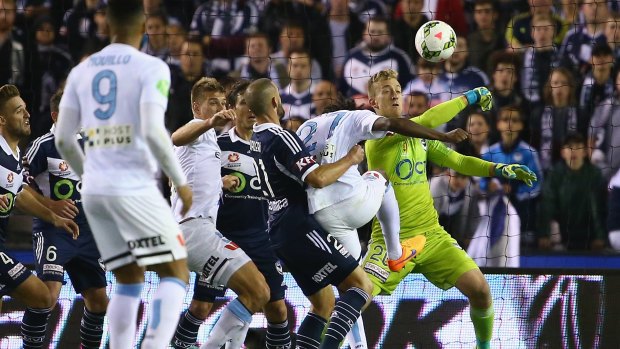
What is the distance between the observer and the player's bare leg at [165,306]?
5750mm

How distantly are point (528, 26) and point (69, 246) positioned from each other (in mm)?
6569

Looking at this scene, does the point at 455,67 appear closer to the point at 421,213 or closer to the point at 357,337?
the point at 421,213

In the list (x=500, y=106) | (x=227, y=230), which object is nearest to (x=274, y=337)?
(x=227, y=230)

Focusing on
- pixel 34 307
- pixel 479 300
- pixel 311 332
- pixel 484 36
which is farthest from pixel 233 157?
pixel 484 36

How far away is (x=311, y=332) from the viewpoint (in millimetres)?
7477

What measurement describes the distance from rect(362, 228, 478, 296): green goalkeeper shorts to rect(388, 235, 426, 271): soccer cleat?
0.22ft

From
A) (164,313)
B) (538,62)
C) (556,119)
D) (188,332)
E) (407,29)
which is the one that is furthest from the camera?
(407,29)

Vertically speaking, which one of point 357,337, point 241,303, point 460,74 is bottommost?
point 357,337

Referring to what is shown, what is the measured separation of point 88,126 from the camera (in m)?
5.75

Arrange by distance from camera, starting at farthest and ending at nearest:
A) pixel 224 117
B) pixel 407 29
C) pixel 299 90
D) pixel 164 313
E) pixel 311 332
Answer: pixel 407 29 → pixel 299 90 → pixel 311 332 → pixel 224 117 → pixel 164 313

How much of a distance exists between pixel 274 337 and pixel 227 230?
0.84 metres

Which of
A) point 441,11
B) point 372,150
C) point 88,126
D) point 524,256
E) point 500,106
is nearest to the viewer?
point 88,126

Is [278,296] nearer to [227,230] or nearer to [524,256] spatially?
[227,230]

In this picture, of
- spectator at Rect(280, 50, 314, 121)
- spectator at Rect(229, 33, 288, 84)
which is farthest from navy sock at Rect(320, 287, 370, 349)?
spectator at Rect(229, 33, 288, 84)
